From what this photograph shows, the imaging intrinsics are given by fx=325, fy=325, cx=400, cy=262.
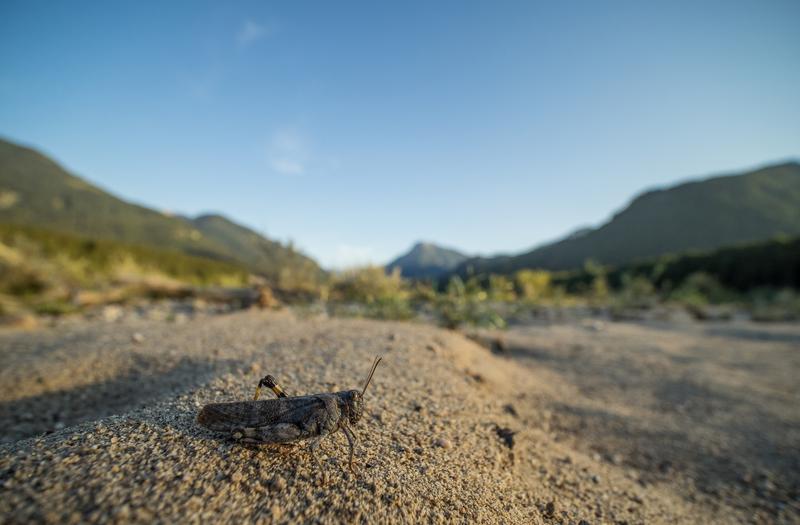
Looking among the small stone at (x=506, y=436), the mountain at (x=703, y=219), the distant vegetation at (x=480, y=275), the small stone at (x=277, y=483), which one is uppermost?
the mountain at (x=703, y=219)

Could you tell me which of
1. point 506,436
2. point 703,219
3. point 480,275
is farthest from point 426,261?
point 703,219

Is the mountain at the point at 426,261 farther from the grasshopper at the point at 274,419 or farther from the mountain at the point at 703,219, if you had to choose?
the mountain at the point at 703,219

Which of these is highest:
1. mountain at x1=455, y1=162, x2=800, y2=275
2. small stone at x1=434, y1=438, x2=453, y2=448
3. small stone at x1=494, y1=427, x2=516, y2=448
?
mountain at x1=455, y1=162, x2=800, y2=275

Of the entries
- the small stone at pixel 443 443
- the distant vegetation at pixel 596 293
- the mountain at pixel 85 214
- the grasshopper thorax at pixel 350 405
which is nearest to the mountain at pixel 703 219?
the distant vegetation at pixel 596 293

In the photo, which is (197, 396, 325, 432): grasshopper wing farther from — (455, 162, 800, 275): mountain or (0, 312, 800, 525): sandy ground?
(455, 162, 800, 275): mountain

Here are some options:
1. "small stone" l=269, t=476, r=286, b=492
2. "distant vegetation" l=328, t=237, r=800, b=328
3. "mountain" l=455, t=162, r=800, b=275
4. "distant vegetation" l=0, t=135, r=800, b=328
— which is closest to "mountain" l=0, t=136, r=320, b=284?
"distant vegetation" l=0, t=135, r=800, b=328

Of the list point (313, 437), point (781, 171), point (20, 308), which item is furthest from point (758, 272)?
point (781, 171)

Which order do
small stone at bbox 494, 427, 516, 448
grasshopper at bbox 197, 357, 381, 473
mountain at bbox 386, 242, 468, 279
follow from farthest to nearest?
mountain at bbox 386, 242, 468, 279 → small stone at bbox 494, 427, 516, 448 → grasshopper at bbox 197, 357, 381, 473
